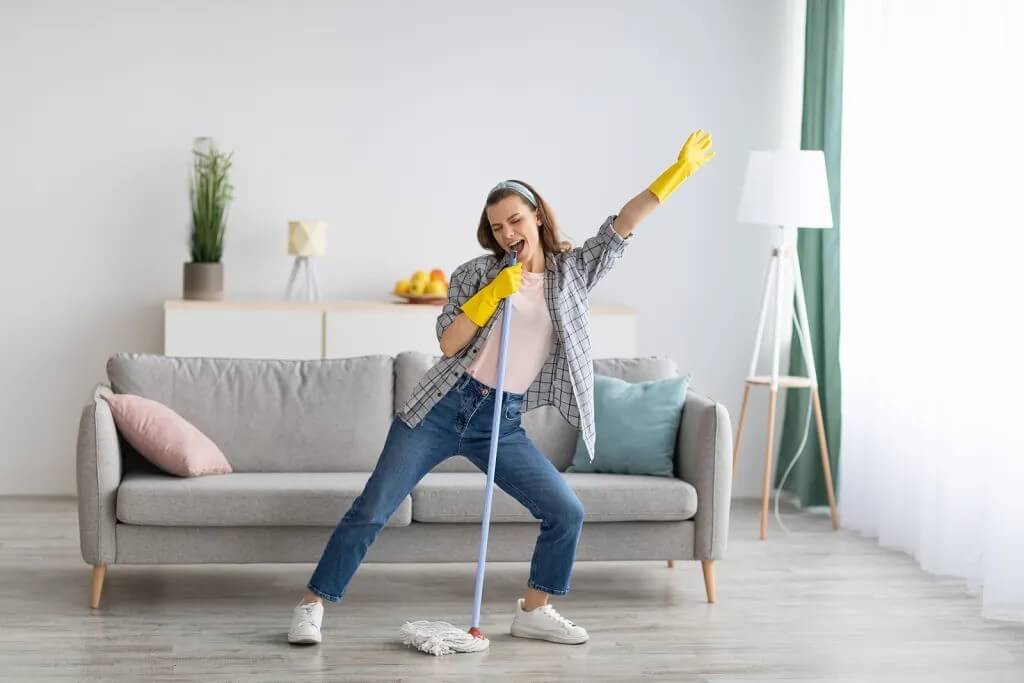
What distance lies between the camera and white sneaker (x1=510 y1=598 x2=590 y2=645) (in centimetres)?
357

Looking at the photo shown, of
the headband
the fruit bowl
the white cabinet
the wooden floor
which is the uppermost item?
the headband

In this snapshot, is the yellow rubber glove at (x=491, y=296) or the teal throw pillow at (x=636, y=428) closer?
the yellow rubber glove at (x=491, y=296)

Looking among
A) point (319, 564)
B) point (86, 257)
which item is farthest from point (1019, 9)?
point (86, 257)

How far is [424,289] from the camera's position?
18.0 feet

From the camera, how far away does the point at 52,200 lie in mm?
5602

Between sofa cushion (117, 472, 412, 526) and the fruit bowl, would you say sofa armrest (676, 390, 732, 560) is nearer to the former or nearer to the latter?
sofa cushion (117, 472, 412, 526)

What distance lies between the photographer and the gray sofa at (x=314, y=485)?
12.4ft

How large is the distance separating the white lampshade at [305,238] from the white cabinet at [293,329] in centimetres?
23

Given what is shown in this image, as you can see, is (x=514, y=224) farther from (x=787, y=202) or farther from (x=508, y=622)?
(x=787, y=202)

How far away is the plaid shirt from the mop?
9 centimetres

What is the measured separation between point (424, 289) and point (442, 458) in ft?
6.65

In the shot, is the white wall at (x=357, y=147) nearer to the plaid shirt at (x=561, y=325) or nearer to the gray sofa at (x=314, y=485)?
the gray sofa at (x=314, y=485)

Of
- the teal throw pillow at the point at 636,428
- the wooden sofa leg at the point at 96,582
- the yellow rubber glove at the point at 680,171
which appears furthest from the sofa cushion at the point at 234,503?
the yellow rubber glove at the point at 680,171

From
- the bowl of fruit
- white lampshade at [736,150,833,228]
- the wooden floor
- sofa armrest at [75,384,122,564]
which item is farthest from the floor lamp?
sofa armrest at [75,384,122,564]
